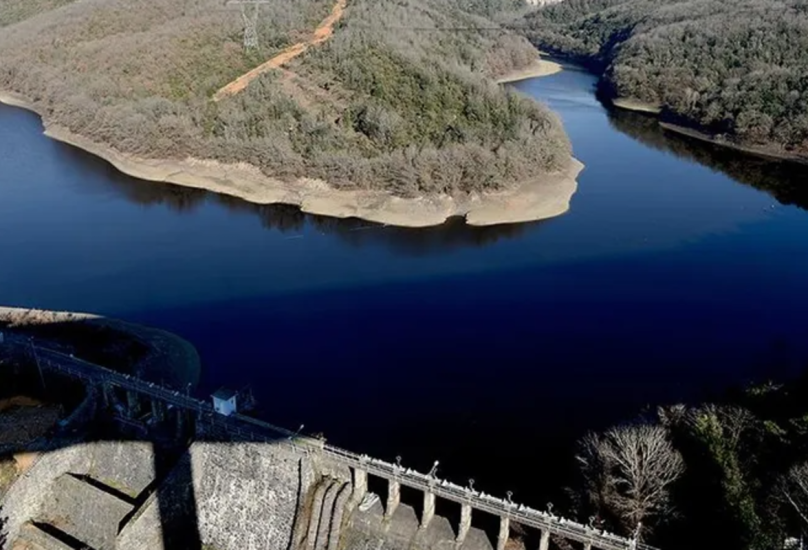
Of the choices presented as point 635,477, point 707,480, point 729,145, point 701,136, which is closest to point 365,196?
point 635,477

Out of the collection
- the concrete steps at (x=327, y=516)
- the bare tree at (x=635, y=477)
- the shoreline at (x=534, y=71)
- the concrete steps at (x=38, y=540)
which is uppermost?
the shoreline at (x=534, y=71)

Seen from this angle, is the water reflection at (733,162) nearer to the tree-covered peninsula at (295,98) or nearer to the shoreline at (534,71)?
the tree-covered peninsula at (295,98)

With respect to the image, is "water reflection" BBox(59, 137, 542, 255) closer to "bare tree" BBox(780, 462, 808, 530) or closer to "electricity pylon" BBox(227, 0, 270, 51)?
"electricity pylon" BBox(227, 0, 270, 51)

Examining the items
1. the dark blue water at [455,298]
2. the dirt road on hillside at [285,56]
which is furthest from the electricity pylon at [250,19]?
the dark blue water at [455,298]

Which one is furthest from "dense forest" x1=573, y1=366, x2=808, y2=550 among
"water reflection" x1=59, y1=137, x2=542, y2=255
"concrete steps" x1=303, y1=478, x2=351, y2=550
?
"water reflection" x1=59, y1=137, x2=542, y2=255

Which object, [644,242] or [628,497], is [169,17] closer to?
[644,242]

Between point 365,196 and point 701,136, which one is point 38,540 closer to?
point 365,196
